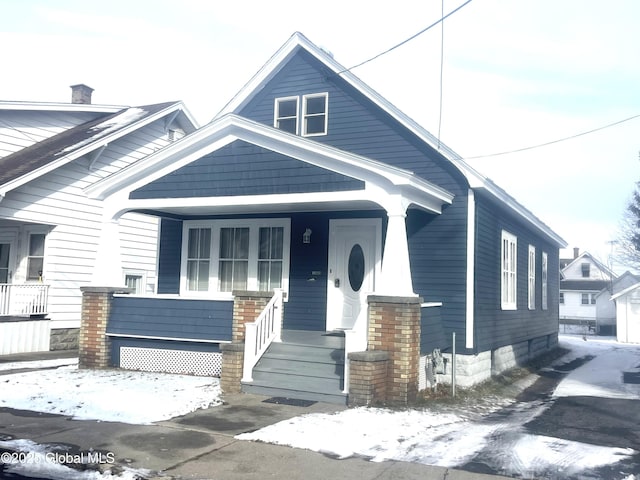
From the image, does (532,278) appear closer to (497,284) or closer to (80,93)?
(497,284)

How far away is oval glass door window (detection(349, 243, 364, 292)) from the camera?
1297cm

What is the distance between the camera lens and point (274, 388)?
9820mm

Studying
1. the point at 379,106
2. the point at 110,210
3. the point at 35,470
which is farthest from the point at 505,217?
the point at 35,470

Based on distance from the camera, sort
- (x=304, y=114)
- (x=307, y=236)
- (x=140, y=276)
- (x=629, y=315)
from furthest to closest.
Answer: (x=629, y=315), (x=140, y=276), (x=304, y=114), (x=307, y=236)

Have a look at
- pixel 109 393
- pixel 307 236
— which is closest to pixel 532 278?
pixel 307 236

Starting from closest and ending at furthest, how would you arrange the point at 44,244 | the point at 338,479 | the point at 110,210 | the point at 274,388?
the point at 338,479, the point at 274,388, the point at 110,210, the point at 44,244

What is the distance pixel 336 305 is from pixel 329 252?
115 centimetres

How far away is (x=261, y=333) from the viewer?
10.6m

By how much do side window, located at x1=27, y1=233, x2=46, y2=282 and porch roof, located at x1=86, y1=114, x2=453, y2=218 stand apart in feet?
17.0

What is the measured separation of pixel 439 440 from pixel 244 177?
6.10 metres

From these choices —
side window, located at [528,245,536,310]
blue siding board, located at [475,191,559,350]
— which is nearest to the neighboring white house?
blue siding board, located at [475,191,559,350]

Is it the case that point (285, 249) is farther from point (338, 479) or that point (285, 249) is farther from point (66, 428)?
point (338, 479)

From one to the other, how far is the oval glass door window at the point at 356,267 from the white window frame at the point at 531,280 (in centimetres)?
711

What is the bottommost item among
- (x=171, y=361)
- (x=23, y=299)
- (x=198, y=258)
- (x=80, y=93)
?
(x=171, y=361)
